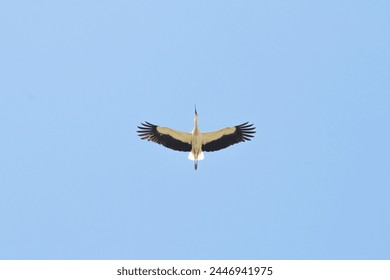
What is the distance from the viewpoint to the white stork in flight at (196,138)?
26.7 m

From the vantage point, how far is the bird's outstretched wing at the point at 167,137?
87.5 ft

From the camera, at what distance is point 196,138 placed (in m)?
26.6

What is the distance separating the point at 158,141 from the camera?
26.8 meters

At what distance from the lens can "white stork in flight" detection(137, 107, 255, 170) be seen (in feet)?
87.5

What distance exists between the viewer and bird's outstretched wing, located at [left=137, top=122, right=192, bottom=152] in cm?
2667

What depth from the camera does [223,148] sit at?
88.3 feet

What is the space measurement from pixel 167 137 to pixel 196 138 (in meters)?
0.91
